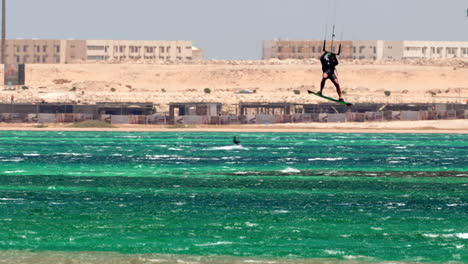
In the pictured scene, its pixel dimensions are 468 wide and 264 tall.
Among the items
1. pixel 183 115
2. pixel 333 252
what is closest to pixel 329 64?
pixel 333 252

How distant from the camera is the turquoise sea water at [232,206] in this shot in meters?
41.0

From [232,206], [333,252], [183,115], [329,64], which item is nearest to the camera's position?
[333,252]

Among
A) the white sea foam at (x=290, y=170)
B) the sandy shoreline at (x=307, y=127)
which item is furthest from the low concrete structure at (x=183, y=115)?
the white sea foam at (x=290, y=170)

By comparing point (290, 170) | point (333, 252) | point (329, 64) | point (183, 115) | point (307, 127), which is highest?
point (329, 64)

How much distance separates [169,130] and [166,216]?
3848 inches

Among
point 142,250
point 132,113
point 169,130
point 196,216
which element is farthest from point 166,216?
point 132,113

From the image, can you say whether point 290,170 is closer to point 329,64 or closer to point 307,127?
point 329,64

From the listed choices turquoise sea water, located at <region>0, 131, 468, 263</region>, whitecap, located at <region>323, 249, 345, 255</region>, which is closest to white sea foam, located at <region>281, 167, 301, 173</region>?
turquoise sea water, located at <region>0, 131, 468, 263</region>

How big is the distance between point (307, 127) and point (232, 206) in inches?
3767

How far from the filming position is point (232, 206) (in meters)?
54.6

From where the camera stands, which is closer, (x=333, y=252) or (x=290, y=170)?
(x=333, y=252)

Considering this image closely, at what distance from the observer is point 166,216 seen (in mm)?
50281

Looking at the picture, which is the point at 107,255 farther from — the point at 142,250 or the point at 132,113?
the point at 132,113

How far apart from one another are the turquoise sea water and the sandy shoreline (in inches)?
1799
